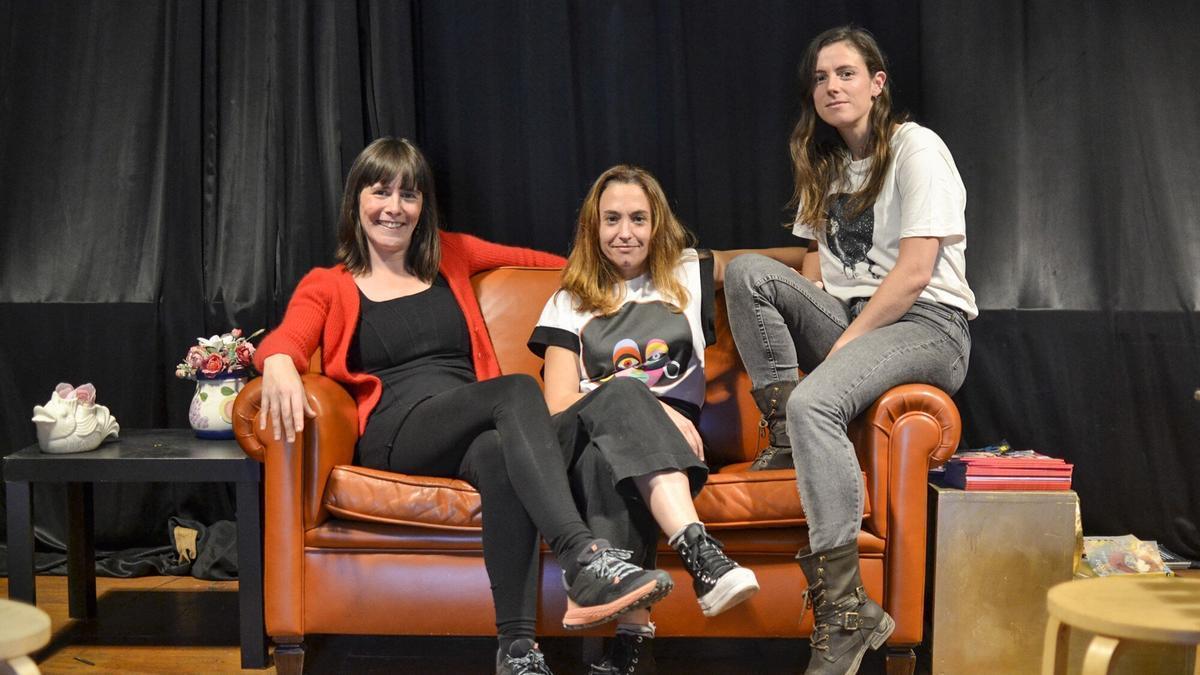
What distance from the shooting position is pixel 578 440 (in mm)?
2506

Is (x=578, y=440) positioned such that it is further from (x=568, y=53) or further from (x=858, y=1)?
(x=858, y=1)

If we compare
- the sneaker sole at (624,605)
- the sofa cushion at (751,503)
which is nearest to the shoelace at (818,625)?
the sofa cushion at (751,503)

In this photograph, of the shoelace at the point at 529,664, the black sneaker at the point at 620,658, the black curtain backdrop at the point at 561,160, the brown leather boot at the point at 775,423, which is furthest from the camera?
the black curtain backdrop at the point at 561,160

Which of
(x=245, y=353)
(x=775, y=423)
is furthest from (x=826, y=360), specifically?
(x=245, y=353)

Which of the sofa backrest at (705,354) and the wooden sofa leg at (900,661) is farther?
the sofa backrest at (705,354)

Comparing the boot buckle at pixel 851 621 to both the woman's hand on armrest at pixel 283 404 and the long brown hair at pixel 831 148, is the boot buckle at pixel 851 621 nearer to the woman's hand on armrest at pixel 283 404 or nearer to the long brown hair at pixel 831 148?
the long brown hair at pixel 831 148

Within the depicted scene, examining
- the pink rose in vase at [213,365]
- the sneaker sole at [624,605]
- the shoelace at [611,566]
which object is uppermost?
the pink rose in vase at [213,365]

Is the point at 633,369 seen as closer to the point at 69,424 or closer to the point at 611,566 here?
the point at 611,566

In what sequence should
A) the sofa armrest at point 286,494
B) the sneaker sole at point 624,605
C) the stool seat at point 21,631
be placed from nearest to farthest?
the stool seat at point 21,631
the sneaker sole at point 624,605
the sofa armrest at point 286,494

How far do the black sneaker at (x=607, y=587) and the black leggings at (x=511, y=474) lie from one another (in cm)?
4

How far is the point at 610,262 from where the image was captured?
9.42ft

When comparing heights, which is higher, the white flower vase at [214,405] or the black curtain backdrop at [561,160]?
the black curtain backdrop at [561,160]

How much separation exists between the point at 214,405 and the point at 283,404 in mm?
598

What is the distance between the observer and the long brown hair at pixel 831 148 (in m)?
2.74
